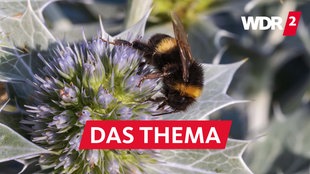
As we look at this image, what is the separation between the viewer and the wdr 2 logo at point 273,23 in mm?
1985

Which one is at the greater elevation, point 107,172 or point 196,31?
point 196,31

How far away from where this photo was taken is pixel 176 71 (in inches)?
55.9

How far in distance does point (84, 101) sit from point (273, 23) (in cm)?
96

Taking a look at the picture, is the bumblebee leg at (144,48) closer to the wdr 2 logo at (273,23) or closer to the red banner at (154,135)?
the red banner at (154,135)

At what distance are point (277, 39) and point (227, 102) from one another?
90cm

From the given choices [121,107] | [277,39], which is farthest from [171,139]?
[277,39]

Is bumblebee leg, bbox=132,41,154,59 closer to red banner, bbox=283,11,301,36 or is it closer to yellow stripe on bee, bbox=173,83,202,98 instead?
yellow stripe on bee, bbox=173,83,202,98

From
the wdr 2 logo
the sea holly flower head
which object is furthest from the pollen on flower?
the wdr 2 logo

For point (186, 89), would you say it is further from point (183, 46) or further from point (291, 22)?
point (291, 22)

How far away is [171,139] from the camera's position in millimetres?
1413

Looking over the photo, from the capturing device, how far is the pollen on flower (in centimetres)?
134

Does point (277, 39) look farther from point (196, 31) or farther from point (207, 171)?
point (207, 171)

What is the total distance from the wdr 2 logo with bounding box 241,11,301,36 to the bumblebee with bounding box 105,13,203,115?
638 mm

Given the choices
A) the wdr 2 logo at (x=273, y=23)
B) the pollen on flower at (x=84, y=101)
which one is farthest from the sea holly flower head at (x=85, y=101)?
the wdr 2 logo at (x=273, y=23)
